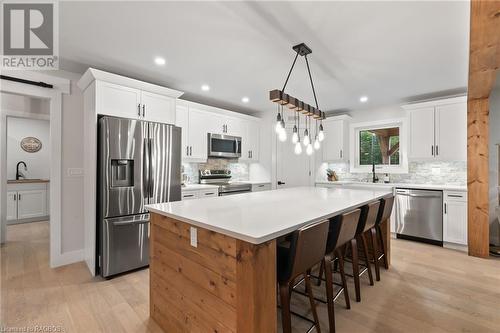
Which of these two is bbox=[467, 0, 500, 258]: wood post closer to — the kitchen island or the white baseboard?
the kitchen island

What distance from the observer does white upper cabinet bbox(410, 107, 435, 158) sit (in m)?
4.11

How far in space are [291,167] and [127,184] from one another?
3.34 m

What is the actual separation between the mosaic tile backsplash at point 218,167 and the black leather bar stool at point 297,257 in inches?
128

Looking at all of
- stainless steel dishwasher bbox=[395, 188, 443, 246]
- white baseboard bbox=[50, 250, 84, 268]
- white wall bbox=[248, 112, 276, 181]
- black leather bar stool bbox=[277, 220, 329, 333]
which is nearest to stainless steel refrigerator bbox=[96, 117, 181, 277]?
white baseboard bbox=[50, 250, 84, 268]

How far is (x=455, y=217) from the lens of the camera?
3.71 meters

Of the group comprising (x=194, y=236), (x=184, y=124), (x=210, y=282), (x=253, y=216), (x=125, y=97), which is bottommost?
(x=210, y=282)

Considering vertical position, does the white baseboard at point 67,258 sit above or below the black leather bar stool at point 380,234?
below

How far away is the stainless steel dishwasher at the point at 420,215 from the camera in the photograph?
3.84 m

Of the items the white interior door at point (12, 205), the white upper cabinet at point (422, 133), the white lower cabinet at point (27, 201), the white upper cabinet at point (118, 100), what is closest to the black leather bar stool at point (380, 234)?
the white upper cabinet at point (422, 133)

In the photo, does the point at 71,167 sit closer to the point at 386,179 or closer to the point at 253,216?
the point at 253,216

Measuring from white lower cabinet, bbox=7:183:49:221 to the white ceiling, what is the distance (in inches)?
151

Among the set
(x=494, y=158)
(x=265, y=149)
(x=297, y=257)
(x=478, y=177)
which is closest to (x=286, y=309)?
(x=297, y=257)

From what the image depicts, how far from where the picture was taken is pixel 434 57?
9.05 ft

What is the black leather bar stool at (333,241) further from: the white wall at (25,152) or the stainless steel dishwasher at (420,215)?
the white wall at (25,152)
